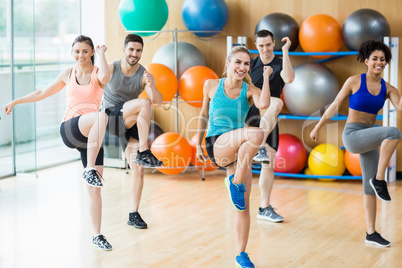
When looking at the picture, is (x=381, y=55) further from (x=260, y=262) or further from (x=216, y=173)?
(x=216, y=173)

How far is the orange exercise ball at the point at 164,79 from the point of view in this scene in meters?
5.80

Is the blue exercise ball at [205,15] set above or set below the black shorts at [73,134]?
above

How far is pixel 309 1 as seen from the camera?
6398 mm

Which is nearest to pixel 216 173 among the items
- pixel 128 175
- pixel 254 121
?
pixel 128 175

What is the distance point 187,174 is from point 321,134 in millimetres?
1518

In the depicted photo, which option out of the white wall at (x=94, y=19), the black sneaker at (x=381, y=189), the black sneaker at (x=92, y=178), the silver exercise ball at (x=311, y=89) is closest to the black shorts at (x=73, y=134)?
the black sneaker at (x=92, y=178)

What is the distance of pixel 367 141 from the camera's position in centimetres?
385

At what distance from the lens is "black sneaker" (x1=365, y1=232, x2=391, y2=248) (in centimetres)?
406

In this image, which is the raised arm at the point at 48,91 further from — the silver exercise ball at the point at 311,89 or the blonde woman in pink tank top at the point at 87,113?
the silver exercise ball at the point at 311,89

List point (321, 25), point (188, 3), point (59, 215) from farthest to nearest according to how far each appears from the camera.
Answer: point (188, 3) → point (321, 25) → point (59, 215)

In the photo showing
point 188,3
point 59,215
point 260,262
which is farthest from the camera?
point 188,3

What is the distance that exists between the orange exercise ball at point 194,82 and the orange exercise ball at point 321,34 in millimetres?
997

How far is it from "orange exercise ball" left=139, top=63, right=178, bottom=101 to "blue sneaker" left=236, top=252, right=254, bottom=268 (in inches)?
100

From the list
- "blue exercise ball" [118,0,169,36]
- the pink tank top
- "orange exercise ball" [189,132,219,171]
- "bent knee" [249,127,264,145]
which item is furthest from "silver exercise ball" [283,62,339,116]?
"bent knee" [249,127,264,145]
